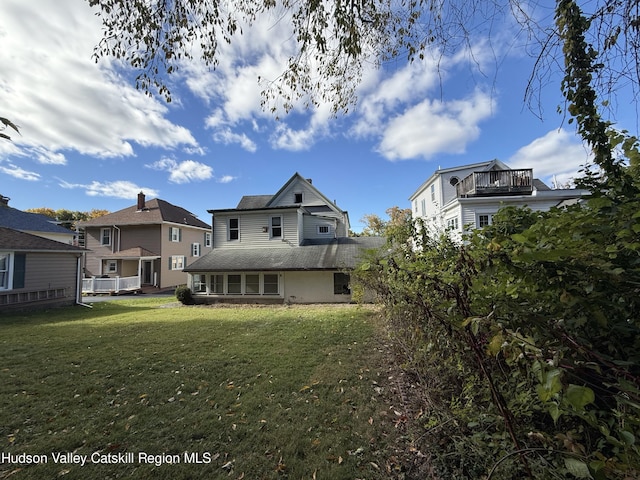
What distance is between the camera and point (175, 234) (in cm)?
2419

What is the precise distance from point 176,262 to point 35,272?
10.9 m

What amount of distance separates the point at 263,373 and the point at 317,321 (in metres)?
4.93

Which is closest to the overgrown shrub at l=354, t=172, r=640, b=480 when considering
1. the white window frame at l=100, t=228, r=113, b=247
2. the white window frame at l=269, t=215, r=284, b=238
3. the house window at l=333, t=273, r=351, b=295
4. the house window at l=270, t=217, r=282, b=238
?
the house window at l=333, t=273, r=351, b=295

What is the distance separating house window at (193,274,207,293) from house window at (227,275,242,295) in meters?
1.56

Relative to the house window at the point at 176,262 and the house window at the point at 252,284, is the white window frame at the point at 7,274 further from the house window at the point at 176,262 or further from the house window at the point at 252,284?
the house window at the point at 176,262

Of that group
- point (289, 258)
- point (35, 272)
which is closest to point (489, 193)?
point (289, 258)

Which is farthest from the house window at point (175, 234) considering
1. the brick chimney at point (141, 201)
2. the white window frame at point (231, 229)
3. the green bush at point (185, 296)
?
the green bush at point (185, 296)

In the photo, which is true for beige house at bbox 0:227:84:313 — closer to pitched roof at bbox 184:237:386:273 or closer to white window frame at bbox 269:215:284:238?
pitched roof at bbox 184:237:386:273

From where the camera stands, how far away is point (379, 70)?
4434 millimetres

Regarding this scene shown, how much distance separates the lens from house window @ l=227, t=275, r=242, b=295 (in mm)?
15523

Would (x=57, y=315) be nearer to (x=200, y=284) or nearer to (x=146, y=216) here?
(x=200, y=284)

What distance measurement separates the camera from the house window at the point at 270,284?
15.3 m

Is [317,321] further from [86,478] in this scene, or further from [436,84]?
[436,84]

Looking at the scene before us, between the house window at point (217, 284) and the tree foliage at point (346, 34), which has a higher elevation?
the tree foliage at point (346, 34)
